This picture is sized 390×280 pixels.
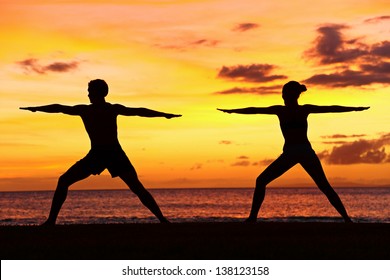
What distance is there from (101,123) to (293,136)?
3586 mm

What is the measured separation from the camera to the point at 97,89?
46.3 ft

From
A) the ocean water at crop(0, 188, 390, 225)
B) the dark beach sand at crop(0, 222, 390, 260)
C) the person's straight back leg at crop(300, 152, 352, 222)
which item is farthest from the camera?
the ocean water at crop(0, 188, 390, 225)

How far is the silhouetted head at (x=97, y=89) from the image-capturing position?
14062 millimetres

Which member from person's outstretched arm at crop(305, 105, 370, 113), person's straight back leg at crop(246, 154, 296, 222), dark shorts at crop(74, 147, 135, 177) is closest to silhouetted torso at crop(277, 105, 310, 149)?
person's outstretched arm at crop(305, 105, 370, 113)

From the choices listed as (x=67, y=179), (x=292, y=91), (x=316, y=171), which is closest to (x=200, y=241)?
(x=67, y=179)

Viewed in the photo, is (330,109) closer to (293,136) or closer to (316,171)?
(293,136)

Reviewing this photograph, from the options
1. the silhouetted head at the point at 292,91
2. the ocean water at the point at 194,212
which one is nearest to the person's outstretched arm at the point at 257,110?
the silhouetted head at the point at 292,91

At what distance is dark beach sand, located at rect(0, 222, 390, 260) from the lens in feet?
36.6

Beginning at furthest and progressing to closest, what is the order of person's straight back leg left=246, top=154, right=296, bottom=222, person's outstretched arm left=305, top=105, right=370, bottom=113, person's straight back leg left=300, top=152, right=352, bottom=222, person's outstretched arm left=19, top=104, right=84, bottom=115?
person's outstretched arm left=305, top=105, right=370, bottom=113
person's straight back leg left=246, top=154, right=296, bottom=222
person's straight back leg left=300, top=152, right=352, bottom=222
person's outstretched arm left=19, top=104, right=84, bottom=115

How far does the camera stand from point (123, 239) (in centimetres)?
1293

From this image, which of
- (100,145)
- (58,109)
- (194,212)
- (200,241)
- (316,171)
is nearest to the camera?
(200,241)

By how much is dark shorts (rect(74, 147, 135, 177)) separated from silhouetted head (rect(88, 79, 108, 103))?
959 mm

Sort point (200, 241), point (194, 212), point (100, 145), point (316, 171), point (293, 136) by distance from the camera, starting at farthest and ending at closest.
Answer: point (194, 212)
point (293, 136)
point (316, 171)
point (100, 145)
point (200, 241)

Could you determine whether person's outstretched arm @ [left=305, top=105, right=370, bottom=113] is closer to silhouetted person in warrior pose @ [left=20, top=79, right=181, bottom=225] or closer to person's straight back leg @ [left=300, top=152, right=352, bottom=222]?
person's straight back leg @ [left=300, top=152, right=352, bottom=222]
